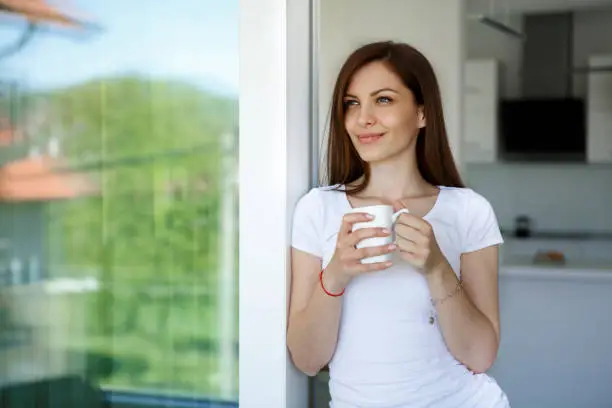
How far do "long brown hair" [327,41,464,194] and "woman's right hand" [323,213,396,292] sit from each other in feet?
0.70

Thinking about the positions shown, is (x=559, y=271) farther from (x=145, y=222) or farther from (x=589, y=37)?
(x=589, y=37)

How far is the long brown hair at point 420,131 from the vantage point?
136cm

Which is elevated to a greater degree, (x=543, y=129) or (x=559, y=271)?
(x=543, y=129)

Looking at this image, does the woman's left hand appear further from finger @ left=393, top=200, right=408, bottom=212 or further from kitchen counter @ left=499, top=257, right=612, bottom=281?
kitchen counter @ left=499, top=257, right=612, bottom=281

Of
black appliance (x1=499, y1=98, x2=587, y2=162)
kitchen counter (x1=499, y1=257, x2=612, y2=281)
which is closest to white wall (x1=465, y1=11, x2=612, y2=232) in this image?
black appliance (x1=499, y1=98, x2=587, y2=162)

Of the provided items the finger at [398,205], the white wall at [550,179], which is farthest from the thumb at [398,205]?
the white wall at [550,179]

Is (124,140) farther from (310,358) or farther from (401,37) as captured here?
(401,37)

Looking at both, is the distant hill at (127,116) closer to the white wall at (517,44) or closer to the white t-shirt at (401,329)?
the white t-shirt at (401,329)

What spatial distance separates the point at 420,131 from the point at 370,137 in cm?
12

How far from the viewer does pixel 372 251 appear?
1.18 metres

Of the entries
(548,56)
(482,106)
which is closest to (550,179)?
(482,106)

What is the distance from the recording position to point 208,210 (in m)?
1.60

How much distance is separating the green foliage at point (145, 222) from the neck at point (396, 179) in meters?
0.33

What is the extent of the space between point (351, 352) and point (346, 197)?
27 centimetres
